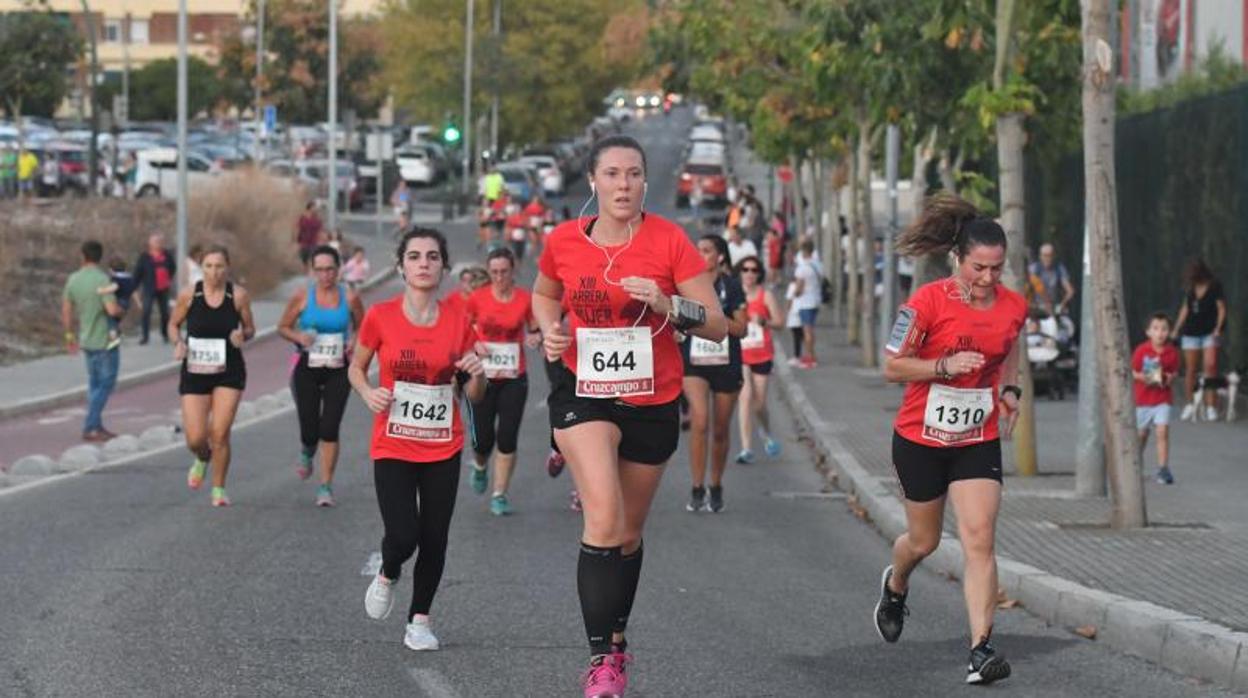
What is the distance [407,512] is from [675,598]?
2.28 m

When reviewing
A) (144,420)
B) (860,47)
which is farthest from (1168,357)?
(144,420)

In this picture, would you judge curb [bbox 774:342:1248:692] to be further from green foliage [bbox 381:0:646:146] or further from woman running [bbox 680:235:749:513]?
green foliage [bbox 381:0:646:146]

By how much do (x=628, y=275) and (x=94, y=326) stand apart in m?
15.4

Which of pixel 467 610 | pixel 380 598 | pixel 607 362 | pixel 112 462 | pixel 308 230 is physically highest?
pixel 607 362

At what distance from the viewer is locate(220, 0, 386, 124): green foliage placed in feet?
276

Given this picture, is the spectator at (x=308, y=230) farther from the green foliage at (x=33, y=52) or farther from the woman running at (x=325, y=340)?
the woman running at (x=325, y=340)

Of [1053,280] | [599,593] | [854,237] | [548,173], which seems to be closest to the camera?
[599,593]

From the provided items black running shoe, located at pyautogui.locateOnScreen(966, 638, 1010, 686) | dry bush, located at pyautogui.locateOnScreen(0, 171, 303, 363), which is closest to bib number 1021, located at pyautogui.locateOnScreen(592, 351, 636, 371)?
black running shoe, located at pyautogui.locateOnScreen(966, 638, 1010, 686)

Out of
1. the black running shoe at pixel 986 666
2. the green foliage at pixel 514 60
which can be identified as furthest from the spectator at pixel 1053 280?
the green foliage at pixel 514 60

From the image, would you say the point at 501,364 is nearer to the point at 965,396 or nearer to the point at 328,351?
the point at 328,351

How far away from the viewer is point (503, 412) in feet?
53.2

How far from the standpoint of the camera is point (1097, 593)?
11.3 meters

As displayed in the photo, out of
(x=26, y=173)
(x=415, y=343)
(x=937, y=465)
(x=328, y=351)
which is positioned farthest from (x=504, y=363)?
(x=26, y=173)

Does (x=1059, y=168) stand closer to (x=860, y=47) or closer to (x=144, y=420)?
(x=860, y=47)
